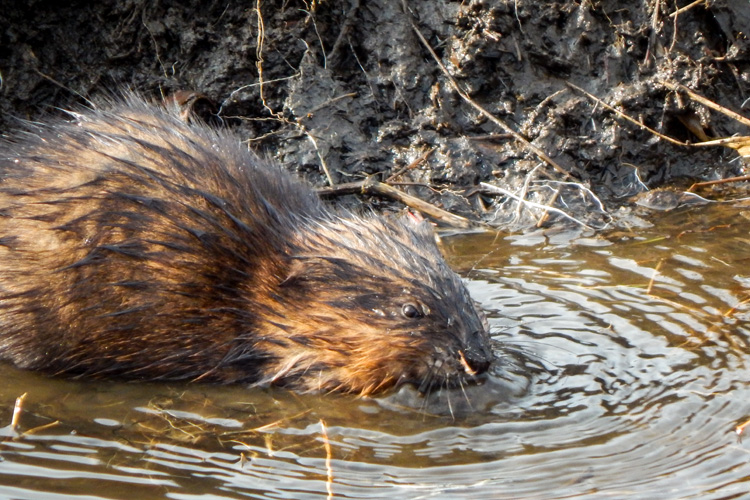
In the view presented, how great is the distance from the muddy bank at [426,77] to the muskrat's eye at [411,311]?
2.29 m

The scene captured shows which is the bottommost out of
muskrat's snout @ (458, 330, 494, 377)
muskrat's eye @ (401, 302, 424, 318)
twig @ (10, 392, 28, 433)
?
twig @ (10, 392, 28, 433)

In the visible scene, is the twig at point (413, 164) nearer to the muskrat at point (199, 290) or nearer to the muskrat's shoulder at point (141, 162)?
the muskrat's shoulder at point (141, 162)

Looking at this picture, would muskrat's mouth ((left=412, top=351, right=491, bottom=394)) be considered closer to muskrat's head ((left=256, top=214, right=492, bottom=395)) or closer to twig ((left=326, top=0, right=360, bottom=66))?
muskrat's head ((left=256, top=214, right=492, bottom=395))

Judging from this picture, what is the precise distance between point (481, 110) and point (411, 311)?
9.04 feet

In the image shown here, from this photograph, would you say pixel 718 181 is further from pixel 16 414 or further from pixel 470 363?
pixel 16 414

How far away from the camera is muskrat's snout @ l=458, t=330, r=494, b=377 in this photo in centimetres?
379

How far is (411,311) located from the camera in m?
3.84

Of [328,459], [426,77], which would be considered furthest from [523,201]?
Answer: [328,459]

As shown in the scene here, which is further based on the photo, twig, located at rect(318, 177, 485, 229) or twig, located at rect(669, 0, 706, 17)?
twig, located at rect(669, 0, 706, 17)

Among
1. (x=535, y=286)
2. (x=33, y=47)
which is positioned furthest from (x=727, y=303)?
(x=33, y=47)

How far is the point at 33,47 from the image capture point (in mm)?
6430

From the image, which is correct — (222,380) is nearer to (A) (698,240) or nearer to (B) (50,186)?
(B) (50,186)

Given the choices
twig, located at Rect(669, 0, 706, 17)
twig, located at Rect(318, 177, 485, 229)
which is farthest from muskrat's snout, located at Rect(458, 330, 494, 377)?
twig, located at Rect(669, 0, 706, 17)

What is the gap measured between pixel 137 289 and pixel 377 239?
100 centimetres
